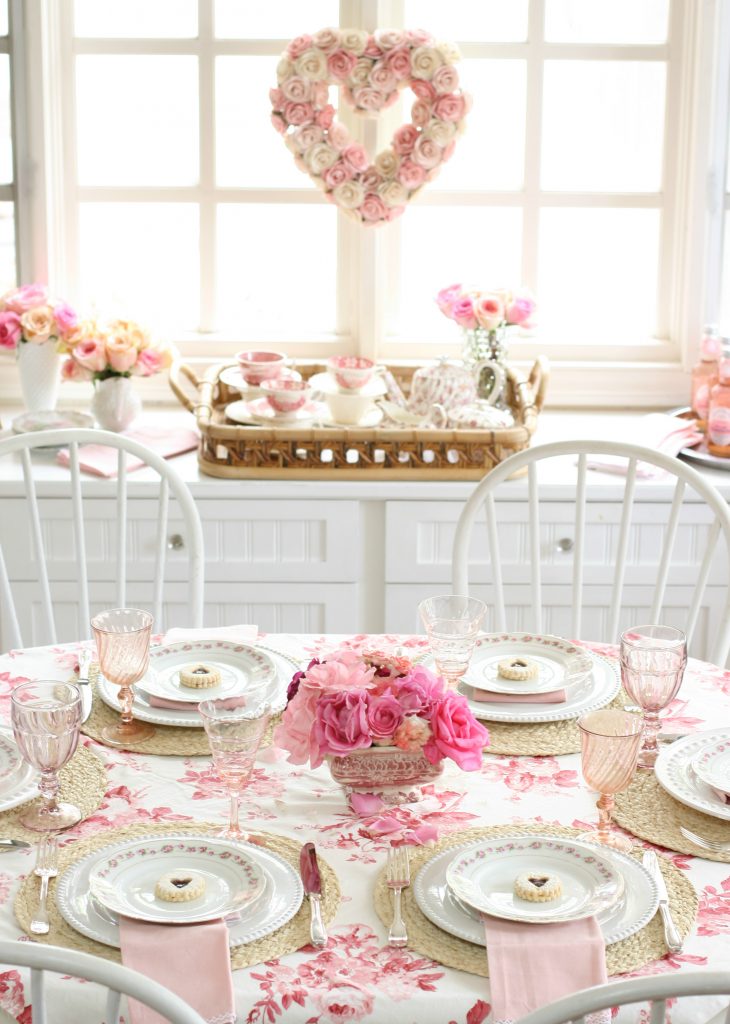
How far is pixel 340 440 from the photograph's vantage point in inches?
105

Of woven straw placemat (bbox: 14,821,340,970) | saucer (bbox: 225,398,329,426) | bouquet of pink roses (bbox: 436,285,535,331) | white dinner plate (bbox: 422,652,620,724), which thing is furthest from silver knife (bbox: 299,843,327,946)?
bouquet of pink roses (bbox: 436,285,535,331)

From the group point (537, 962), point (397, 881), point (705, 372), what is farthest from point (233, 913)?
point (705, 372)

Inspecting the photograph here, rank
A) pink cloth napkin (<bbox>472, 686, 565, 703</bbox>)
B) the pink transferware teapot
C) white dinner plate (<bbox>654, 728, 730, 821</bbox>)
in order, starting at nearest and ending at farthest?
white dinner plate (<bbox>654, 728, 730, 821</bbox>), pink cloth napkin (<bbox>472, 686, 565, 703</bbox>), the pink transferware teapot

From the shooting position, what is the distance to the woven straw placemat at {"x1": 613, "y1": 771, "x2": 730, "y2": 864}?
1.45 metres

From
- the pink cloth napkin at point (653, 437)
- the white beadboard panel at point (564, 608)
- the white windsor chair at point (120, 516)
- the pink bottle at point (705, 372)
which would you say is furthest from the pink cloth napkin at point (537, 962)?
the pink bottle at point (705, 372)

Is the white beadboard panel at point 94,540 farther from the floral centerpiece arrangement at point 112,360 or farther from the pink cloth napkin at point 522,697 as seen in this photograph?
the pink cloth napkin at point 522,697

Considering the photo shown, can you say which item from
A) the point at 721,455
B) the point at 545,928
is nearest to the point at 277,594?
the point at 721,455

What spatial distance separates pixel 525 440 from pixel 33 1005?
1.77 metres

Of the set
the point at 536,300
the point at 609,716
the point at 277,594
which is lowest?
the point at 277,594

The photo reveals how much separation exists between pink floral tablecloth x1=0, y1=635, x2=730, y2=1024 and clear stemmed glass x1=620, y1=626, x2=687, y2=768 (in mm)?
93

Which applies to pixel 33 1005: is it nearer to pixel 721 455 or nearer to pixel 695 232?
pixel 721 455

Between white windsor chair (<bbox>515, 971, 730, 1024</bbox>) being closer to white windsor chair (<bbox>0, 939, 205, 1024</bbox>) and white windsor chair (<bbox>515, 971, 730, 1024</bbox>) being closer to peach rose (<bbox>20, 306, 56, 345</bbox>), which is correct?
white windsor chair (<bbox>0, 939, 205, 1024</bbox>)

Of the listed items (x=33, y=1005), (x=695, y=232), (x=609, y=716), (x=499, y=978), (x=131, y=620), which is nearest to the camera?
(x=33, y=1005)

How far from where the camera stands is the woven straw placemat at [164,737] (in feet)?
5.41
